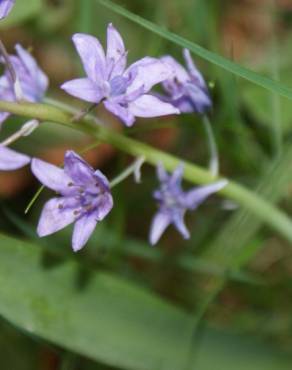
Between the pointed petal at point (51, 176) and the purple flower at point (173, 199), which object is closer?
the pointed petal at point (51, 176)

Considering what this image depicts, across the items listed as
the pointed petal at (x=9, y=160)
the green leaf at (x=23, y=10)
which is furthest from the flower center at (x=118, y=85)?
the green leaf at (x=23, y=10)

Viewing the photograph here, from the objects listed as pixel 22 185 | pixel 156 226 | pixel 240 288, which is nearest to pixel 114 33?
pixel 156 226

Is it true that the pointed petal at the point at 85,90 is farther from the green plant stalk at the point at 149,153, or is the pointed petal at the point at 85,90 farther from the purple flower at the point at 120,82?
the green plant stalk at the point at 149,153

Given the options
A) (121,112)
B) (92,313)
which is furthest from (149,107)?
(92,313)

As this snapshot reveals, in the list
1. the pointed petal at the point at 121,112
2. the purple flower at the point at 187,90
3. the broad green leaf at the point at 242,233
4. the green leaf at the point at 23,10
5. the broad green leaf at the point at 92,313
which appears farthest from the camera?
the green leaf at the point at 23,10

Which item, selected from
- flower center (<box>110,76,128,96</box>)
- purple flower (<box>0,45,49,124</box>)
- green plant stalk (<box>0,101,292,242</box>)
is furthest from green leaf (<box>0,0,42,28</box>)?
flower center (<box>110,76,128,96</box>)

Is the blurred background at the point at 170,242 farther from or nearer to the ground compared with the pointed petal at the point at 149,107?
nearer to the ground

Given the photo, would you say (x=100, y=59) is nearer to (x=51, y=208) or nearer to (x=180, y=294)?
(x=51, y=208)
